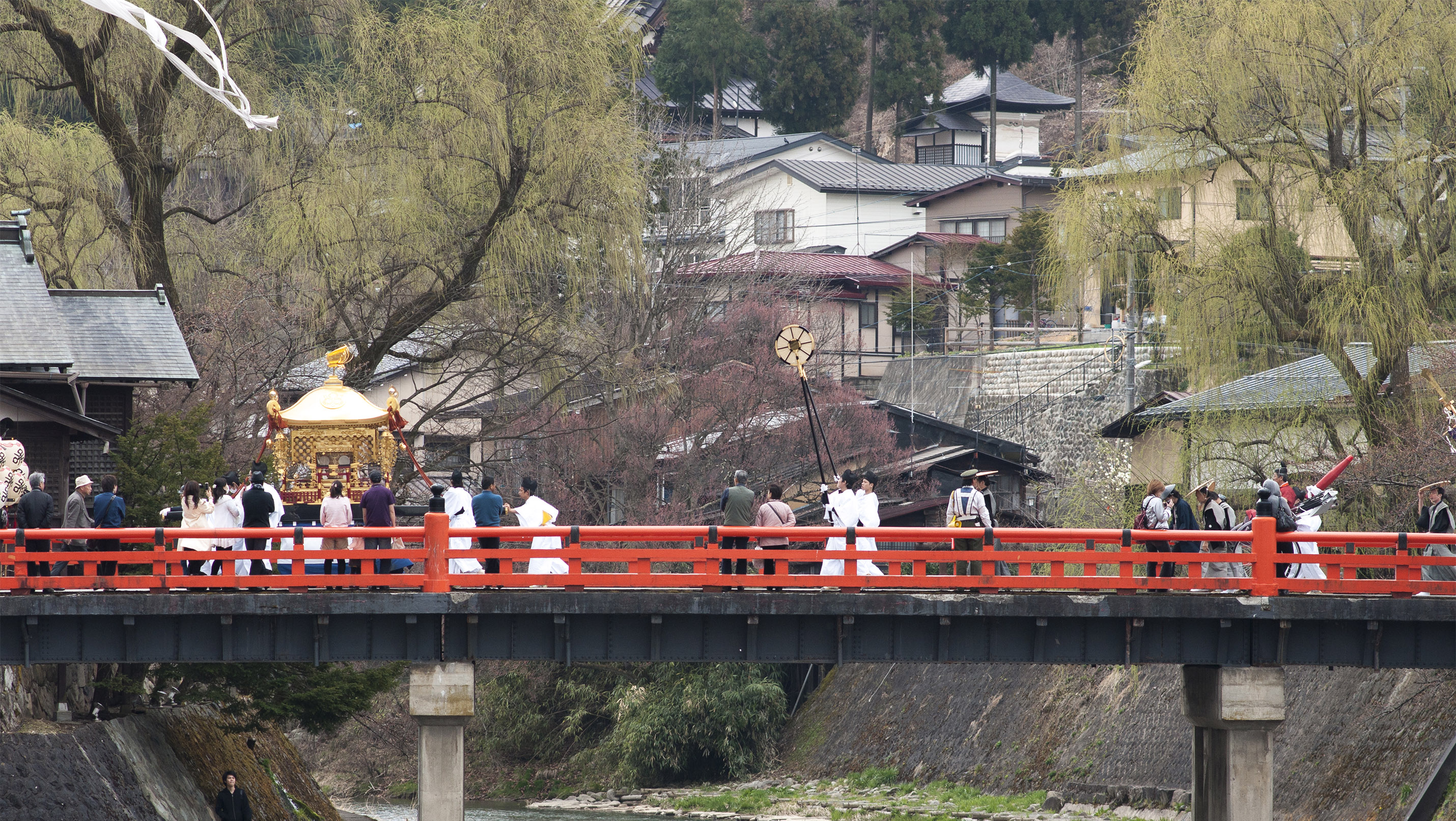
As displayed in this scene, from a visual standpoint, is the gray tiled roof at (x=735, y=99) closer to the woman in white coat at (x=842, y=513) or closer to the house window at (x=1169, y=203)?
the house window at (x=1169, y=203)

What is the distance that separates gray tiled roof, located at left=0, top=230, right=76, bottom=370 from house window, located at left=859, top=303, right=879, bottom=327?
41.4m

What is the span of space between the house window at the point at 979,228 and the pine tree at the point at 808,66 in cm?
1157

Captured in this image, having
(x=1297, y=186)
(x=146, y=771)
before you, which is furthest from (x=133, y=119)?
(x=1297, y=186)

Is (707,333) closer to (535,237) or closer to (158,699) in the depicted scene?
(535,237)

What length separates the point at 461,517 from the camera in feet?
72.8

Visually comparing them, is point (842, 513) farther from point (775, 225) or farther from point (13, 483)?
point (775, 225)

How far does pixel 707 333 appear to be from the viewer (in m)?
49.8

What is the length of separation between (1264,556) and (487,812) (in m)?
26.5

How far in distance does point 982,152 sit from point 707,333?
3710 centimetres

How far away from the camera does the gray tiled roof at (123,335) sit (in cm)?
2816

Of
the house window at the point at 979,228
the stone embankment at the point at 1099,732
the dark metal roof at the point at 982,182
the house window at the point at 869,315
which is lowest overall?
the stone embankment at the point at 1099,732

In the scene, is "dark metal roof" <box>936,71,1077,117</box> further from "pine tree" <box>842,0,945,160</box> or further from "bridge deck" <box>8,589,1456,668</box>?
"bridge deck" <box>8,589,1456,668</box>

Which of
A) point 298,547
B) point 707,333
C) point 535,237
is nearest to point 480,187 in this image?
point 535,237

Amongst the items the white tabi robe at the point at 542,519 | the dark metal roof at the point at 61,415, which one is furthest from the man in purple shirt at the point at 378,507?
the dark metal roof at the point at 61,415
